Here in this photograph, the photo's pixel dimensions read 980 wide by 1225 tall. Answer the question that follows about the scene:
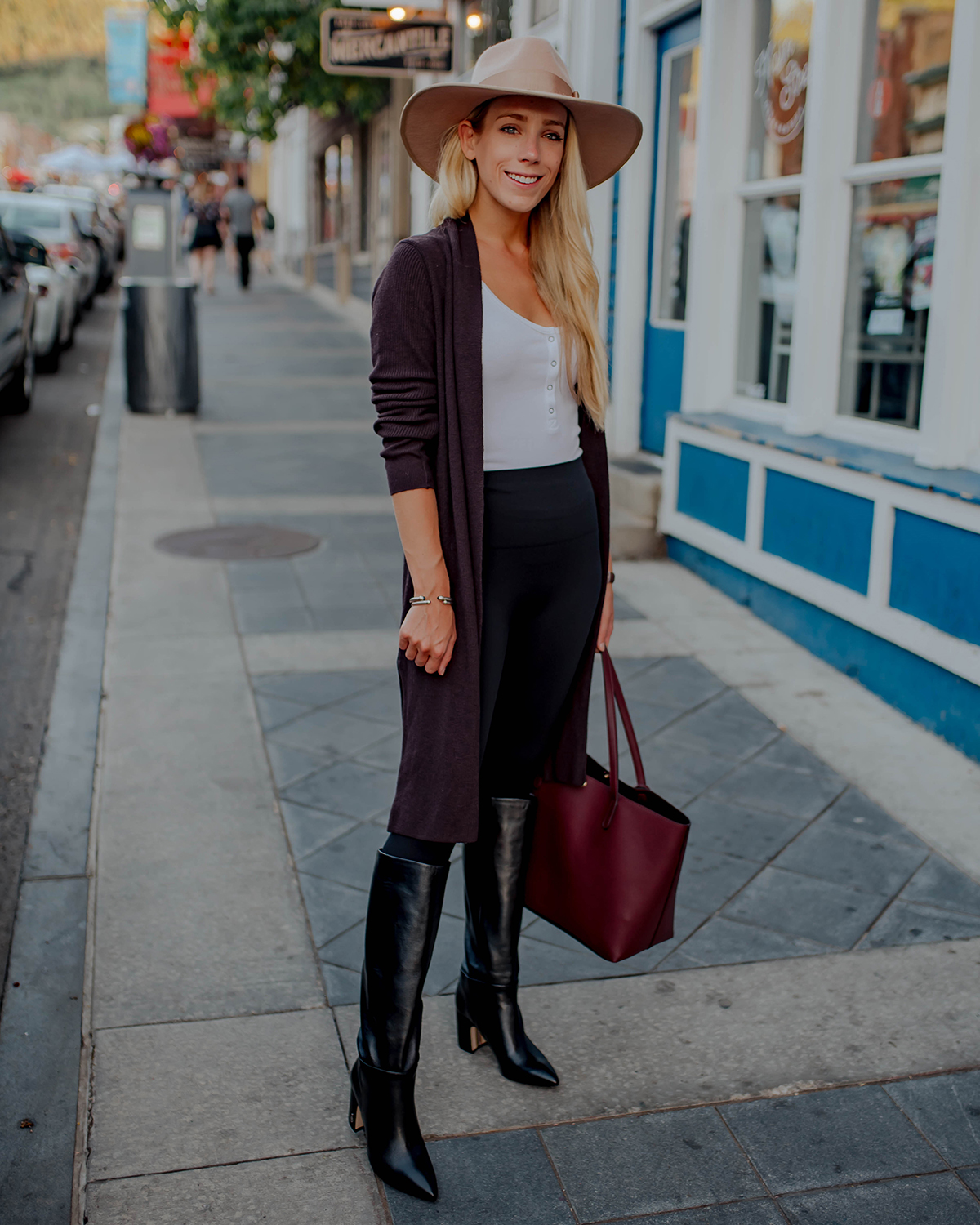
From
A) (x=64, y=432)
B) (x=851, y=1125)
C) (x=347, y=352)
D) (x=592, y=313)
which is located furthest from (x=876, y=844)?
(x=347, y=352)

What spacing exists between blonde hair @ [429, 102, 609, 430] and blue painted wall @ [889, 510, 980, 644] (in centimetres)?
247

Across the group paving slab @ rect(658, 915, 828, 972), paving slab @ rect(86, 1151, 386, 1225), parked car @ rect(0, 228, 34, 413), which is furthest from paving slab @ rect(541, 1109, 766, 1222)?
parked car @ rect(0, 228, 34, 413)

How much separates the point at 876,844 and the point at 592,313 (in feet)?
6.89

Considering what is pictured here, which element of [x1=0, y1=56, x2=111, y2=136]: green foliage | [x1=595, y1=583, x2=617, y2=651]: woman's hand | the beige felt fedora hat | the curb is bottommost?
the curb

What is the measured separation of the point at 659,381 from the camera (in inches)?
302

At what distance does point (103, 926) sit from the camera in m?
3.38

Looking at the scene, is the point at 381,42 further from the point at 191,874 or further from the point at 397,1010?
the point at 397,1010

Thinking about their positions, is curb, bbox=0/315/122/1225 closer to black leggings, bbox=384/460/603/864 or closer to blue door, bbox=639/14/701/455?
black leggings, bbox=384/460/603/864

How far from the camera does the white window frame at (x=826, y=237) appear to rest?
4.63 meters

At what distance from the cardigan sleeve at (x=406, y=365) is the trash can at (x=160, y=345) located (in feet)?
30.1

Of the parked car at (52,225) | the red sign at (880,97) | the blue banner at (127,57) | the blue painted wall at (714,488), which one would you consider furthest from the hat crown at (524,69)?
the blue banner at (127,57)

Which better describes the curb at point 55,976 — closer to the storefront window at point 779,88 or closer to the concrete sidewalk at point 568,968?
the concrete sidewalk at point 568,968

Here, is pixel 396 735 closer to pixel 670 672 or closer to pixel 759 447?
pixel 670 672

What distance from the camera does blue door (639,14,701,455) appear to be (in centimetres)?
723
